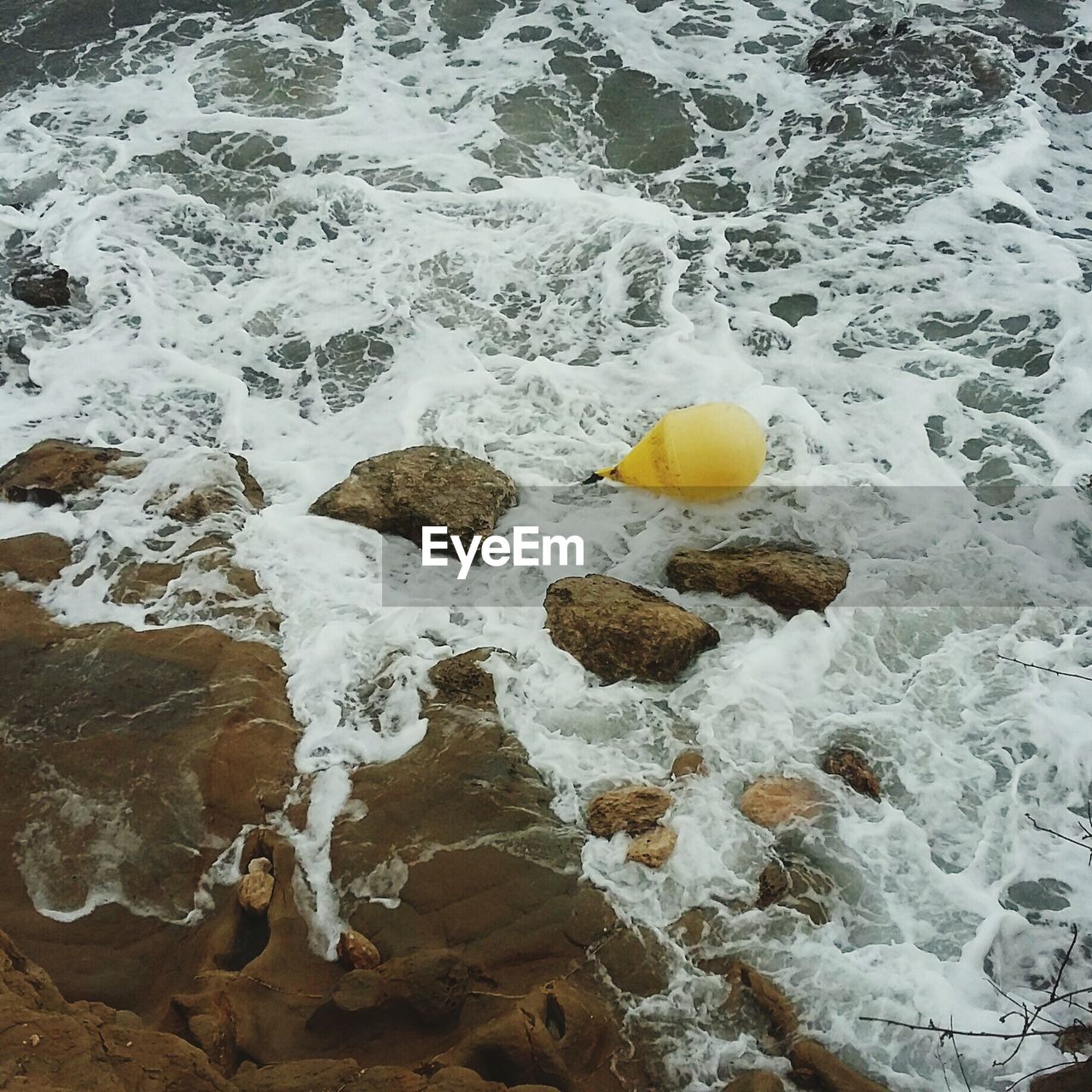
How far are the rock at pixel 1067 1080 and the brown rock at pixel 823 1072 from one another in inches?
21.6

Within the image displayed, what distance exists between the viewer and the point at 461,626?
489 centimetres

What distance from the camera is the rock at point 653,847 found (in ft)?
12.8

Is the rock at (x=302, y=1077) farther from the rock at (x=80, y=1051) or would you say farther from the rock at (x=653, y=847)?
the rock at (x=653, y=847)

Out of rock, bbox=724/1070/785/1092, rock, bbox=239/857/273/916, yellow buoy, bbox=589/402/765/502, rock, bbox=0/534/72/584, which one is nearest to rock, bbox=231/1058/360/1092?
rock, bbox=239/857/273/916

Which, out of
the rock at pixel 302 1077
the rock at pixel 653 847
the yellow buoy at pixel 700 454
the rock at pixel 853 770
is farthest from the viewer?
the yellow buoy at pixel 700 454

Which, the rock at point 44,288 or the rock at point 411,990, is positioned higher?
the rock at point 44,288

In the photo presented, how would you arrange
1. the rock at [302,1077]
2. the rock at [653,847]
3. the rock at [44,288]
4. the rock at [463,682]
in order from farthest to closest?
the rock at [44,288], the rock at [463,682], the rock at [653,847], the rock at [302,1077]

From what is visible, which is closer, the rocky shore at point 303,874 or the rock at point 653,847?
the rocky shore at point 303,874

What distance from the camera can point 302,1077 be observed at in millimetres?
2920

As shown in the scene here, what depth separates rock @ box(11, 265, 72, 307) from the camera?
6812mm

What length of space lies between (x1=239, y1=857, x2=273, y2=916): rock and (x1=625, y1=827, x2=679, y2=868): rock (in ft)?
4.67

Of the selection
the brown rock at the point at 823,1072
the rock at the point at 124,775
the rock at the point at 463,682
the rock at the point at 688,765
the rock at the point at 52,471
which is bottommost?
the brown rock at the point at 823,1072

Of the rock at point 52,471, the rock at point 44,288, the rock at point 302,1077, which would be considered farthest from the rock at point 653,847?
the rock at point 44,288

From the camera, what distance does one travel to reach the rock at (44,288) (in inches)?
268
